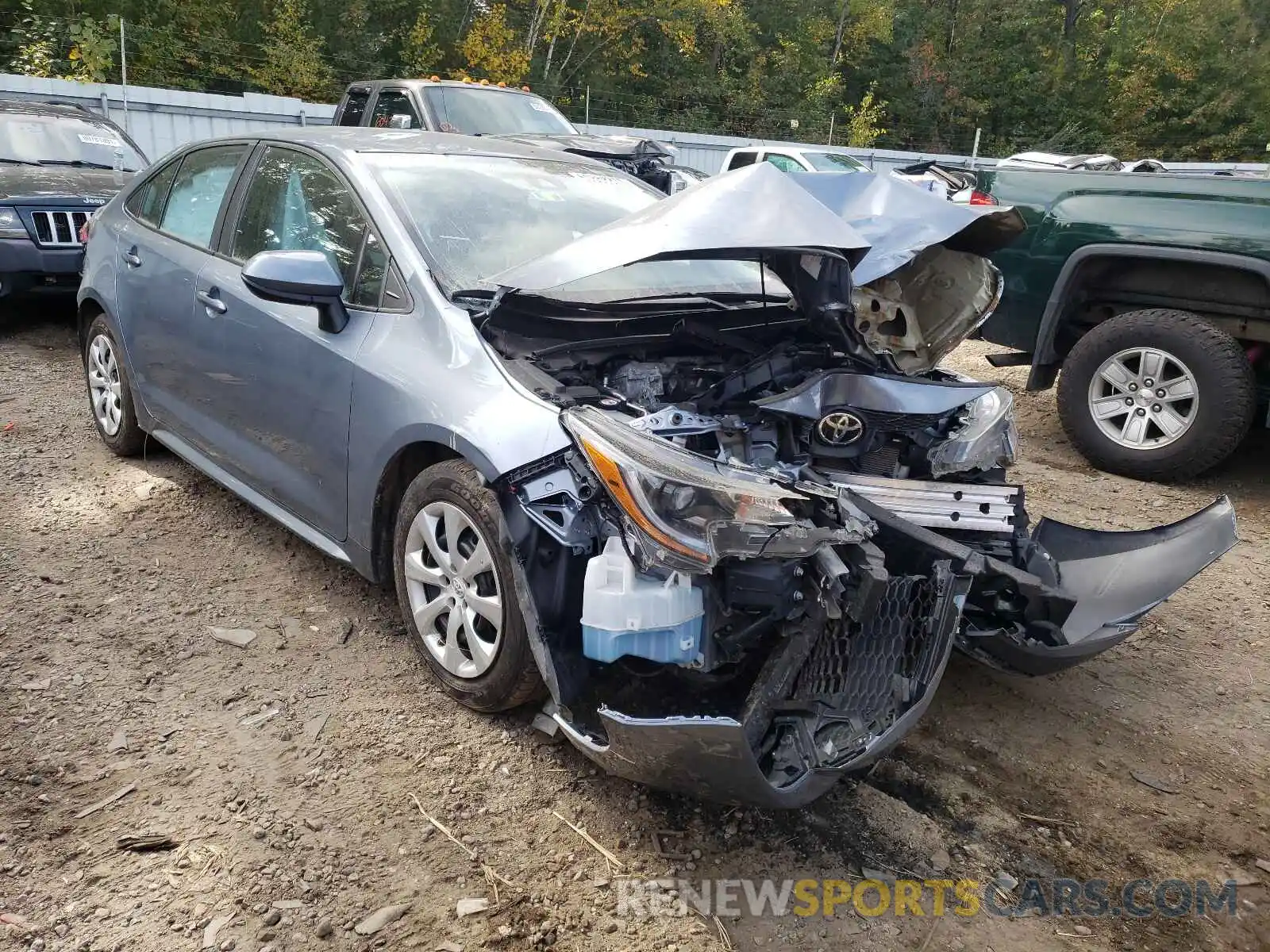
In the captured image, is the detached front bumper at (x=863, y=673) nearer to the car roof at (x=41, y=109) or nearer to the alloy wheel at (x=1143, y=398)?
the alloy wheel at (x=1143, y=398)

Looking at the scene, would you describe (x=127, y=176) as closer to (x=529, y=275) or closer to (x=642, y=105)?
(x=529, y=275)

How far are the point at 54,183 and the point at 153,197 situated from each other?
3.70m

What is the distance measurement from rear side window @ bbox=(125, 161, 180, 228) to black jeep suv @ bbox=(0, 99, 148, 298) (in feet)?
9.54

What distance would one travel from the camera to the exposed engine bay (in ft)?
7.18

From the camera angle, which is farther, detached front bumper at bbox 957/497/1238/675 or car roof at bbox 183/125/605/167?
car roof at bbox 183/125/605/167

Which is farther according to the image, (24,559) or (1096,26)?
(1096,26)

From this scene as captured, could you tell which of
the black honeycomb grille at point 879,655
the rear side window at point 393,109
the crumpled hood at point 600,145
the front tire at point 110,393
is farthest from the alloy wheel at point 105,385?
the rear side window at point 393,109

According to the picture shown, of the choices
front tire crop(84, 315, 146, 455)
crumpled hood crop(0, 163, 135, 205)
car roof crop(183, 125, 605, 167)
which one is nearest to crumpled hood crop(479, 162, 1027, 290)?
car roof crop(183, 125, 605, 167)

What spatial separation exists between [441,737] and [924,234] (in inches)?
93.1

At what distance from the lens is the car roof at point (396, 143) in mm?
3469

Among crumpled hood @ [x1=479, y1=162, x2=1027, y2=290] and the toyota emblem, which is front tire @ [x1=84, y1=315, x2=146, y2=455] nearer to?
crumpled hood @ [x1=479, y1=162, x2=1027, y2=290]

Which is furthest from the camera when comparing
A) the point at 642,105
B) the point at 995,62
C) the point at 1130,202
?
the point at 995,62

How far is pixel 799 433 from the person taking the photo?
2.83m

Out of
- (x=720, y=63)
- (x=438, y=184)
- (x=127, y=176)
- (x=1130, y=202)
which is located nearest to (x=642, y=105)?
(x=720, y=63)
